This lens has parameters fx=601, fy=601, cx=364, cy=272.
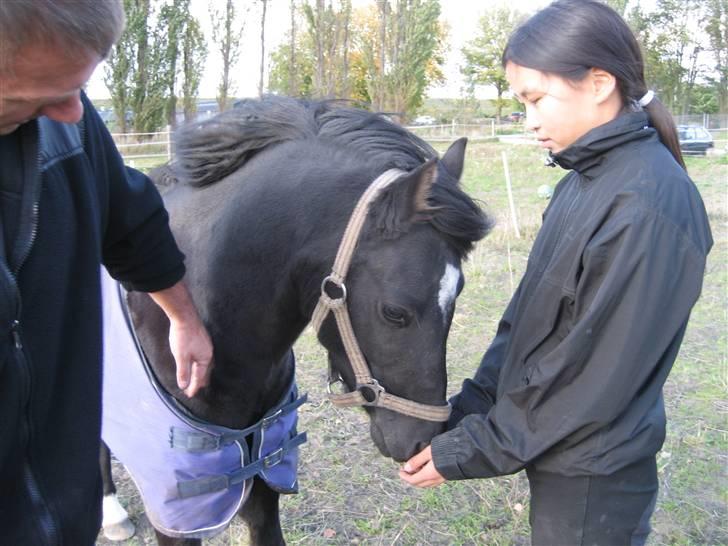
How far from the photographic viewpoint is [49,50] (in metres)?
0.87

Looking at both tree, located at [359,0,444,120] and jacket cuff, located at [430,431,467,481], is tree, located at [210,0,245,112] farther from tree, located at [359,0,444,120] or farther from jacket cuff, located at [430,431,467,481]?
jacket cuff, located at [430,431,467,481]

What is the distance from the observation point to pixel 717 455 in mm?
3412

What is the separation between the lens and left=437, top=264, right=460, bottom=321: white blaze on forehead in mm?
1635

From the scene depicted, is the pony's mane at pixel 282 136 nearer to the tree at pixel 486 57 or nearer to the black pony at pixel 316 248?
the black pony at pixel 316 248

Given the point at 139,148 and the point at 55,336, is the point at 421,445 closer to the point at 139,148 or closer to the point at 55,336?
the point at 55,336

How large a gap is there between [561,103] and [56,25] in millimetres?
1135

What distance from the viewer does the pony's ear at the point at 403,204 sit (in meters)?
1.59

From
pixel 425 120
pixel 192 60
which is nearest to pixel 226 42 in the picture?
pixel 192 60

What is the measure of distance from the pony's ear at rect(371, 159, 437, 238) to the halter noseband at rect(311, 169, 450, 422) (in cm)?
4

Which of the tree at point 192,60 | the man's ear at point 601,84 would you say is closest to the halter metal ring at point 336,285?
the man's ear at point 601,84

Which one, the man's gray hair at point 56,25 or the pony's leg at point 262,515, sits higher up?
the man's gray hair at point 56,25

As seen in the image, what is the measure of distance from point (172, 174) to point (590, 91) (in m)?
1.36

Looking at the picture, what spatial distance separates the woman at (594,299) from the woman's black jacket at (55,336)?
90 cm

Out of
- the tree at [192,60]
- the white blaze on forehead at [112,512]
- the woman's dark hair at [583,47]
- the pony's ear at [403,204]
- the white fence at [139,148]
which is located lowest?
the white blaze on forehead at [112,512]
